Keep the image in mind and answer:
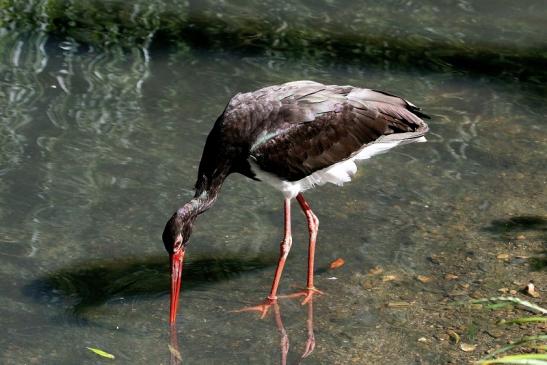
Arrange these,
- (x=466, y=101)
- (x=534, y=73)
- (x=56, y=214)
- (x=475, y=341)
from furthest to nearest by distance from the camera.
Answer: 1. (x=534, y=73)
2. (x=466, y=101)
3. (x=56, y=214)
4. (x=475, y=341)

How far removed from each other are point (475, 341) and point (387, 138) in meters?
1.48

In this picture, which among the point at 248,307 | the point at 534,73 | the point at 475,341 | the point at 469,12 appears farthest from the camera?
the point at 469,12

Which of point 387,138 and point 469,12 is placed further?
point 469,12

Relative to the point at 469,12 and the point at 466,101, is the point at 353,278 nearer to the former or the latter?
the point at 466,101

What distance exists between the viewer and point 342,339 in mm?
5746

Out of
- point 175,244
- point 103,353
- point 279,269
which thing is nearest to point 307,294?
point 279,269

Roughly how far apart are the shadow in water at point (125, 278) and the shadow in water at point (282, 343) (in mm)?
507

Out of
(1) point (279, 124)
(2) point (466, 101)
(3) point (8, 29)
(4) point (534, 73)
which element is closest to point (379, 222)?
(1) point (279, 124)

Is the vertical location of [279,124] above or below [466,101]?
above

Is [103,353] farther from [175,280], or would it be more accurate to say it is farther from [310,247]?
[310,247]

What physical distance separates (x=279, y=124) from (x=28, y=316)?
188 centimetres

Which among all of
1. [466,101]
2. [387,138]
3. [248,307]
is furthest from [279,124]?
[466,101]

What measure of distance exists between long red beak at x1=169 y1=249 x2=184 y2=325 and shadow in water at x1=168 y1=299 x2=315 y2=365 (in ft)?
0.25

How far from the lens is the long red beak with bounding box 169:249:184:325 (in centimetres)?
582
